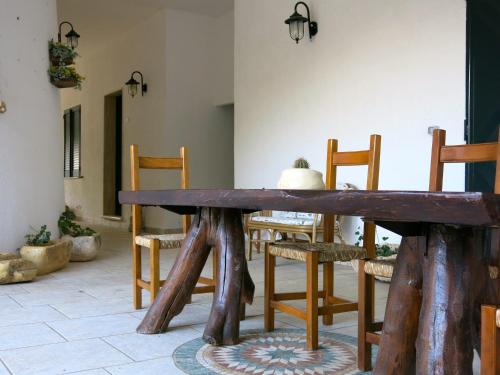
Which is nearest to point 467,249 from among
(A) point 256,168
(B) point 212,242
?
(B) point 212,242

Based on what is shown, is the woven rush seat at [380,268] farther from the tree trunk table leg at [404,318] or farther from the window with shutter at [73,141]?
the window with shutter at [73,141]

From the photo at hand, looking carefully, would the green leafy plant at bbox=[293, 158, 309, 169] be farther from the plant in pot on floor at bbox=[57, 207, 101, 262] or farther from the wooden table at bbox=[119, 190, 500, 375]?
the wooden table at bbox=[119, 190, 500, 375]

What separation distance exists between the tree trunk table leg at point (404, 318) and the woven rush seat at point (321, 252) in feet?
2.26

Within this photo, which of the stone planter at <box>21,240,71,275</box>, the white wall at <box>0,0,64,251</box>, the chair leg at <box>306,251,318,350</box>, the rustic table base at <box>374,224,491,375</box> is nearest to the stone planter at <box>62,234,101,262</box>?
the white wall at <box>0,0,64,251</box>

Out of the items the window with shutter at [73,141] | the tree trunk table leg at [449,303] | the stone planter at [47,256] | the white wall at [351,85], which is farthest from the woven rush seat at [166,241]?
the window with shutter at [73,141]

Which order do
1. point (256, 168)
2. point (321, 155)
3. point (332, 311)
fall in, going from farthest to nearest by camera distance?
point (256, 168) < point (321, 155) < point (332, 311)

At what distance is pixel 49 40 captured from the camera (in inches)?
202

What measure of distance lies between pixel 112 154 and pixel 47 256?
5635mm

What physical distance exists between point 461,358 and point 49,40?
4.79 metres

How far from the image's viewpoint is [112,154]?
9930mm

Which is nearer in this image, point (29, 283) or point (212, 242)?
point (212, 242)

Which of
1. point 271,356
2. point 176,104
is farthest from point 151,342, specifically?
point 176,104

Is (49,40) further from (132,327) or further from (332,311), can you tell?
(332,311)

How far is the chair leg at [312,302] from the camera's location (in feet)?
7.82
